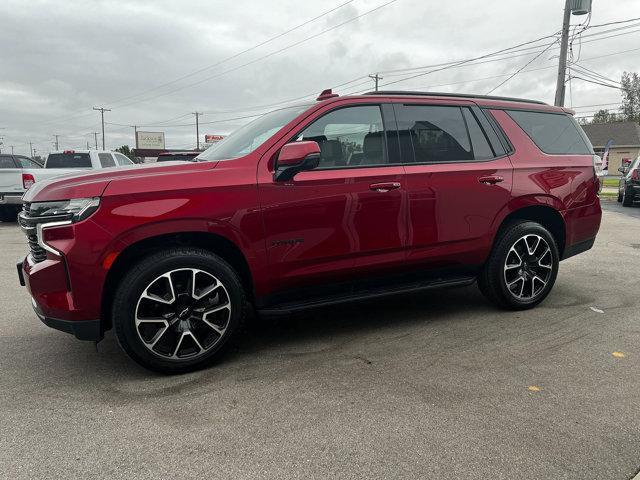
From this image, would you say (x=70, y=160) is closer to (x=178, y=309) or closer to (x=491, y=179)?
(x=178, y=309)

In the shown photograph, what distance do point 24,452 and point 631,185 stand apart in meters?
17.6

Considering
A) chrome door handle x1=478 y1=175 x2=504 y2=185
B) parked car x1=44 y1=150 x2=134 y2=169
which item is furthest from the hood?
parked car x1=44 y1=150 x2=134 y2=169

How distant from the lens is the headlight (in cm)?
290

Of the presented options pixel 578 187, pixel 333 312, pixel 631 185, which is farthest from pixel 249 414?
pixel 631 185

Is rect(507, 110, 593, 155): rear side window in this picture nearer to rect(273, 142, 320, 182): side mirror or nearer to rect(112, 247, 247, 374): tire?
rect(273, 142, 320, 182): side mirror

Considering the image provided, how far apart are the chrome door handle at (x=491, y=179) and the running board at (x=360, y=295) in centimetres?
84

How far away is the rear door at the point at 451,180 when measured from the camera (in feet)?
12.6

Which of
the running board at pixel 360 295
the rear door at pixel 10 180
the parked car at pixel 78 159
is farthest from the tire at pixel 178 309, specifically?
the parked car at pixel 78 159

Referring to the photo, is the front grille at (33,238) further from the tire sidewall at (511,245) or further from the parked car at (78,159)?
the parked car at (78,159)

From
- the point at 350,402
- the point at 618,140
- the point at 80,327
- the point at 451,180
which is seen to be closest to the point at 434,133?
the point at 451,180

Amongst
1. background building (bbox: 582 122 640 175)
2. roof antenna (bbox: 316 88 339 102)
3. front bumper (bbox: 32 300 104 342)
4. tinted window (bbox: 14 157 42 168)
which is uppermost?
background building (bbox: 582 122 640 175)

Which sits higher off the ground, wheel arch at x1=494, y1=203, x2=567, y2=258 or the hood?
the hood

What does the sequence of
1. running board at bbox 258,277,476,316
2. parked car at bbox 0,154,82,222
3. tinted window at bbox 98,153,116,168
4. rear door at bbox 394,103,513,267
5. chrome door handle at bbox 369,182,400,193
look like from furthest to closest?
tinted window at bbox 98,153,116,168, parked car at bbox 0,154,82,222, rear door at bbox 394,103,513,267, chrome door handle at bbox 369,182,400,193, running board at bbox 258,277,476,316

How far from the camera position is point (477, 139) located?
4.23 meters
